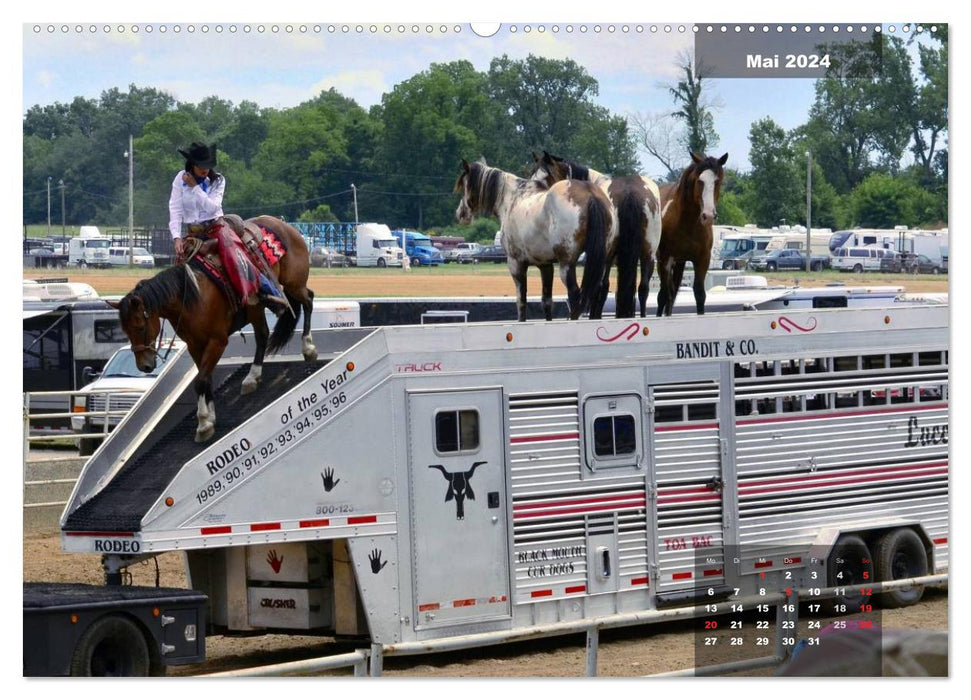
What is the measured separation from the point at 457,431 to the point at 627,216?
3.36 m

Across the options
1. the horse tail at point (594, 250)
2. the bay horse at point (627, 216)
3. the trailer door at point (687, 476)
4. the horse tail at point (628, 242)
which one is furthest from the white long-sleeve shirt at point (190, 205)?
the horse tail at point (628, 242)

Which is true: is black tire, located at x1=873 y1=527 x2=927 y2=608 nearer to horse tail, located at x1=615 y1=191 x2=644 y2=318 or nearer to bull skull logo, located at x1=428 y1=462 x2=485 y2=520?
horse tail, located at x1=615 y1=191 x2=644 y2=318

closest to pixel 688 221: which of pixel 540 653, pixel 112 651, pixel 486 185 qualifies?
pixel 486 185

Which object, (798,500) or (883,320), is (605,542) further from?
(883,320)

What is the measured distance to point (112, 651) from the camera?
32.6ft

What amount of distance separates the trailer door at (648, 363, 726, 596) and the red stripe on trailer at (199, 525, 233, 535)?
3332 mm

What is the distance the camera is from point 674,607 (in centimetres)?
1213

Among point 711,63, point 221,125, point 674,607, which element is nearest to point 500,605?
point 674,607

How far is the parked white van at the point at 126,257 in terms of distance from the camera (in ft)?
74.9

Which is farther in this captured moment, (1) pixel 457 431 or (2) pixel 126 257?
(2) pixel 126 257

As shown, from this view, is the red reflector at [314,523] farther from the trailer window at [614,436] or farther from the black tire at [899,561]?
the black tire at [899,561]

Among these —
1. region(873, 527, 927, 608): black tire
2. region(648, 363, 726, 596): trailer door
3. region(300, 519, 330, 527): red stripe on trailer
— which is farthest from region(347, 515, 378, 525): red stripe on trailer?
region(873, 527, 927, 608): black tire

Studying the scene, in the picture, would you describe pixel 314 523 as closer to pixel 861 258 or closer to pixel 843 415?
pixel 843 415

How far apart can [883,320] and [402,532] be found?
15.8ft
